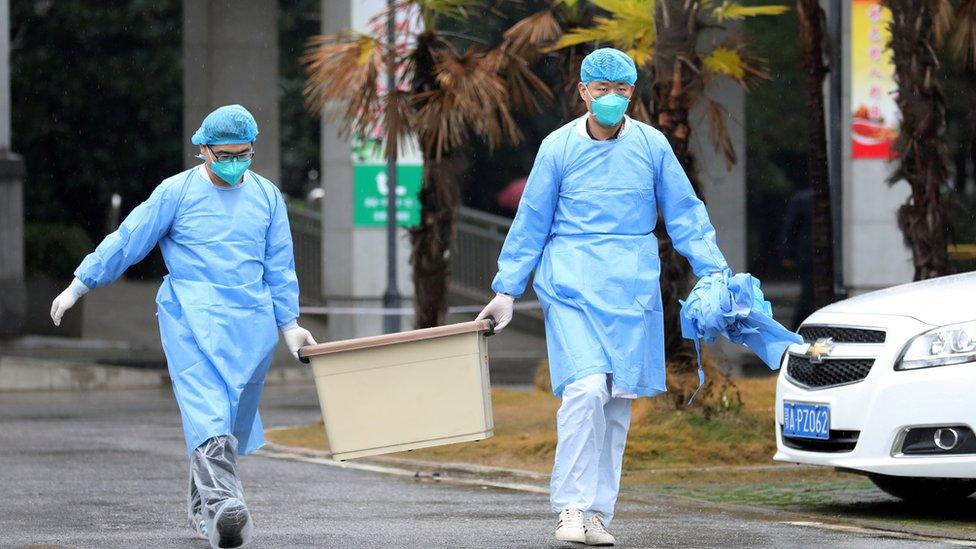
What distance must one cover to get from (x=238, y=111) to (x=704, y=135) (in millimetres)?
13806

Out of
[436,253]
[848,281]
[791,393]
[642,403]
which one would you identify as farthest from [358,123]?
[848,281]

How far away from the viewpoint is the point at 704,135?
67.7ft

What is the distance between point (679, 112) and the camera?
1149cm

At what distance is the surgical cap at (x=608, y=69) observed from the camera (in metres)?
7.29

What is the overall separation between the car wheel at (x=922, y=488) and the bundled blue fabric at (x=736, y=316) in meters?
1.74

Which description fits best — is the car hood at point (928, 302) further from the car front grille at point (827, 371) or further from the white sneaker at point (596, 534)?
the white sneaker at point (596, 534)

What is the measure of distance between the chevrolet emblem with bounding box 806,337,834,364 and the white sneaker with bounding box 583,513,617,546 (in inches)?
66.2

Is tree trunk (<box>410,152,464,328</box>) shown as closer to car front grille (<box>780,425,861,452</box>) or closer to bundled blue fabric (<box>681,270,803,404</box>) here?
car front grille (<box>780,425,861,452</box>)

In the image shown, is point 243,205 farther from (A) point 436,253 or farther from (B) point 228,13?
(B) point 228,13

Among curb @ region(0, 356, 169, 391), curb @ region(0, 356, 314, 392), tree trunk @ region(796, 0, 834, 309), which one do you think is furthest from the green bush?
tree trunk @ region(796, 0, 834, 309)

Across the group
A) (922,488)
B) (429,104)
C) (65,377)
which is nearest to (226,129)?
(922,488)

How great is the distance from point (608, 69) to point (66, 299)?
2.27 m

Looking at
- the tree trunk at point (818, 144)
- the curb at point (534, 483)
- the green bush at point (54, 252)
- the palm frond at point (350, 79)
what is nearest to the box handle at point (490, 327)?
the curb at point (534, 483)

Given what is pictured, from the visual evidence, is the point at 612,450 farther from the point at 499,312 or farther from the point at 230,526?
the point at 230,526
